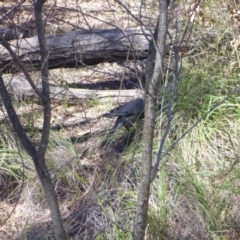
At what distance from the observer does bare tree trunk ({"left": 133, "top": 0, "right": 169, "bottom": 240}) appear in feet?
8.82

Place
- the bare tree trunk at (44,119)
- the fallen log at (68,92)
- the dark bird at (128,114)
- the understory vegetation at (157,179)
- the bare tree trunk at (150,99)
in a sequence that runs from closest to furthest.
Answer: the bare tree trunk at (150,99), the bare tree trunk at (44,119), the understory vegetation at (157,179), the dark bird at (128,114), the fallen log at (68,92)

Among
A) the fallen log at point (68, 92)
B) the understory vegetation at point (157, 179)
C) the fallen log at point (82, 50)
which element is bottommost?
the understory vegetation at point (157, 179)

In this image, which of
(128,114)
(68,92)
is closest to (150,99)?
(128,114)

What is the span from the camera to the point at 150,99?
9.22 ft

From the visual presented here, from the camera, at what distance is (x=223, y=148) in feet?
14.6

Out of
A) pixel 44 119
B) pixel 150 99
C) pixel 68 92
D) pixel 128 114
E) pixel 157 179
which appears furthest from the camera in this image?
→ pixel 68 92

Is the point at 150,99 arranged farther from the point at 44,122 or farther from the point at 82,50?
the point at 82,50

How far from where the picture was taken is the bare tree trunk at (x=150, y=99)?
2688mm

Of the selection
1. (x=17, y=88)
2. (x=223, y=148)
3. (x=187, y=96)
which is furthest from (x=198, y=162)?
(x=17, y=88)

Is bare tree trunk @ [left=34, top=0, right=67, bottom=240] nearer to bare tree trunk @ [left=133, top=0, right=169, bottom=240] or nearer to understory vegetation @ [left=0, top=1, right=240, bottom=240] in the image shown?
bare tree trunk @ [left=133, top=0, right=169, bottom=240]

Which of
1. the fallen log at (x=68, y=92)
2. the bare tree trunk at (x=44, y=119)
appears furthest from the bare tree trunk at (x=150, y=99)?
the fallen log at (x=68, y=92)

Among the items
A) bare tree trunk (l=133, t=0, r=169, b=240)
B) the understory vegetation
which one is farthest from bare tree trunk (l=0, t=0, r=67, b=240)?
the understory vegetation

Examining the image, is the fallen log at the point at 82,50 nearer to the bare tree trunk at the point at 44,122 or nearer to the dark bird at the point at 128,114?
the dark bird at the point at 128,114

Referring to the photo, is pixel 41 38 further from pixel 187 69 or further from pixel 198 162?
pixel 187 69
